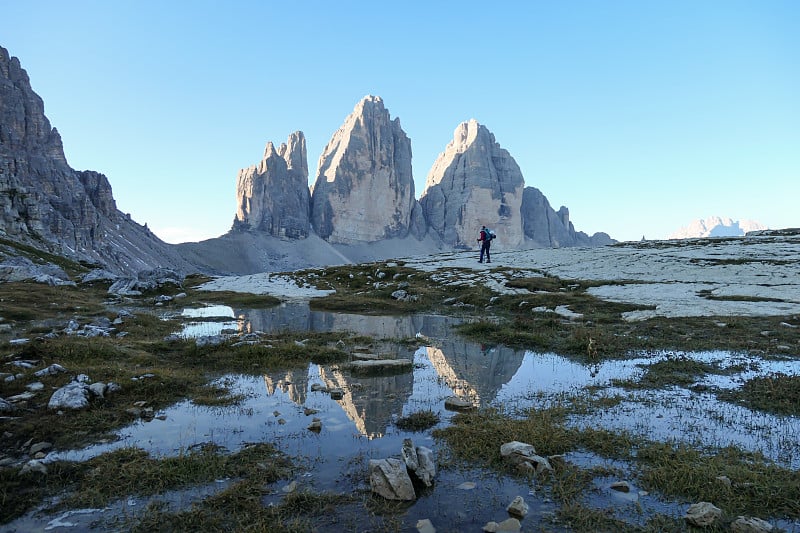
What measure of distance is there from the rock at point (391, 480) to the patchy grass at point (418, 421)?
211 centimetres

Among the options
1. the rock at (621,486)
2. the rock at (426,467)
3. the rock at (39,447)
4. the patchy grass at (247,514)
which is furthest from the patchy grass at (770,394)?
the rock at (39,447)

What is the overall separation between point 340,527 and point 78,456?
4596 mm

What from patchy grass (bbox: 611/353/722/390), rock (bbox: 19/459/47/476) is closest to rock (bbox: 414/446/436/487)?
rock (bbox: 19/459/47/476)

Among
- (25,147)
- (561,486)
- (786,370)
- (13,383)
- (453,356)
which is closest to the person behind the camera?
(561,486)

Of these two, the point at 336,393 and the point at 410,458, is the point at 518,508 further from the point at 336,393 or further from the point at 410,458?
the point at 336,393

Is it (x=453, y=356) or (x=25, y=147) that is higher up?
(x=25, y=147)

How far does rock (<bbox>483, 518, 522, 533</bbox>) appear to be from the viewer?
4.94m

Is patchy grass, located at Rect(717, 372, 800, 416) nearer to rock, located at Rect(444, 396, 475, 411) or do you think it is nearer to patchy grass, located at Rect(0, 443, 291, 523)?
rock, located at Rect(444, 396, 475, 411)

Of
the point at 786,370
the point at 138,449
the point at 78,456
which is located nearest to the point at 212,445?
the point at 138,449

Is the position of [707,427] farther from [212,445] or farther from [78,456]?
[78,456]

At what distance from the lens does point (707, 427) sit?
7.81 meters

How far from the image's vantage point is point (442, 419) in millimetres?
8547

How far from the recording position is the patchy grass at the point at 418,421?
816 cm

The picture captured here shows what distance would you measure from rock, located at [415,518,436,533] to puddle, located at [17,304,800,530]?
0.32 ft
